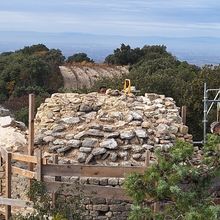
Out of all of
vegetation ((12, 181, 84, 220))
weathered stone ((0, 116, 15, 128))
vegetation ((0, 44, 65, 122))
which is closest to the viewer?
vegetation ((12, 181, 84, 220))

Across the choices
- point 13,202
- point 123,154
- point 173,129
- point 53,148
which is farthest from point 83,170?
point 173,129

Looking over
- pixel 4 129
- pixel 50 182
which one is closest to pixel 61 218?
pixel 50 182

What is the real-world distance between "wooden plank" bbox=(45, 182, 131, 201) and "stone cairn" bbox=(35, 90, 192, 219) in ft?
1.80

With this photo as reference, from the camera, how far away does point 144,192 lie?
23.5 ft

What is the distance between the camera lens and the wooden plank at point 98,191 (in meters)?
11.1

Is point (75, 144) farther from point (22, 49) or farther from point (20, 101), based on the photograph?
point (22, 49)

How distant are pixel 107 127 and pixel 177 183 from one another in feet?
22.2

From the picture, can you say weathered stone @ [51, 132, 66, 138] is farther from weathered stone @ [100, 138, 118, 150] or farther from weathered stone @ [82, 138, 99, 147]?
weathered stone @ [100, 138, 118, 150]

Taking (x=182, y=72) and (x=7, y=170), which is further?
(x=182, y=72)

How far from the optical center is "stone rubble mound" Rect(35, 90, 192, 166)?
13015 millimetres

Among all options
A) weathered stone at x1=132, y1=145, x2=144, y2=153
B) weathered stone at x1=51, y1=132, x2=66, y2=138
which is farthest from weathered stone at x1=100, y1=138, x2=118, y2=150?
weathered stone at x1=51, y1=132, x2=66, y2=138

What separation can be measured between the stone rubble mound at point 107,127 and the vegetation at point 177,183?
5.07 metres

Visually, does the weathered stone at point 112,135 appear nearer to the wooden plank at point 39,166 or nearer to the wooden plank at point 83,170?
the wooden plank at point 83,170

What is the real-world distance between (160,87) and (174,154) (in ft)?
61.2
